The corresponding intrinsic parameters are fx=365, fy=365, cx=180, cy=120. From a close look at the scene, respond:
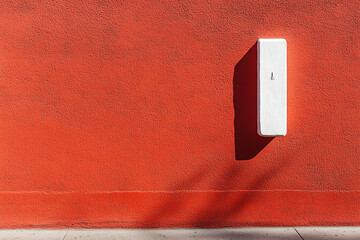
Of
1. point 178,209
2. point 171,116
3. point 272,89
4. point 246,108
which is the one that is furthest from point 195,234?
point 272,89

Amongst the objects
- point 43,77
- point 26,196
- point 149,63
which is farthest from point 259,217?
point 43,77

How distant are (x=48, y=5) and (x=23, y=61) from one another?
2.10 feet

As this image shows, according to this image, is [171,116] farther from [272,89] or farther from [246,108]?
[272,89]

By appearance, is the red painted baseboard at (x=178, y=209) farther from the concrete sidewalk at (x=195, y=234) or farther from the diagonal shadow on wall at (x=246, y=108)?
the diagonal shadow on wall at (x=246, y=108)

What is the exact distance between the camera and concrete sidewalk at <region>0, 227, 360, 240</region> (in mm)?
3701

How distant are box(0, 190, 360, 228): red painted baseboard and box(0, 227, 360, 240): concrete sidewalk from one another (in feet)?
0.20

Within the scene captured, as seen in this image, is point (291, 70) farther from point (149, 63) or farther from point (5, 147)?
point (5, 147)

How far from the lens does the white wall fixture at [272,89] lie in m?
3.72

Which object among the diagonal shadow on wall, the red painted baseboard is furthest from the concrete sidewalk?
the diagonal shadow on wall

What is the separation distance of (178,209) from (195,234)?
1.02 ft

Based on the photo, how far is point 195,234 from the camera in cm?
379

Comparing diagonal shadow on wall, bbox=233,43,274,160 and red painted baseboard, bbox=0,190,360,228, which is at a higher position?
diagonal shadow on wall, bbox=233,43,274,160

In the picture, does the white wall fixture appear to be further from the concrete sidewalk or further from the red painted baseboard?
the concrete sidewalk

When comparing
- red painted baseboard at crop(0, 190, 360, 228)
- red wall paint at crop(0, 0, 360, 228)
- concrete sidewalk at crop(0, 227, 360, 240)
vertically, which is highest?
red wall paint at crop(0, 0, 360, 228)
